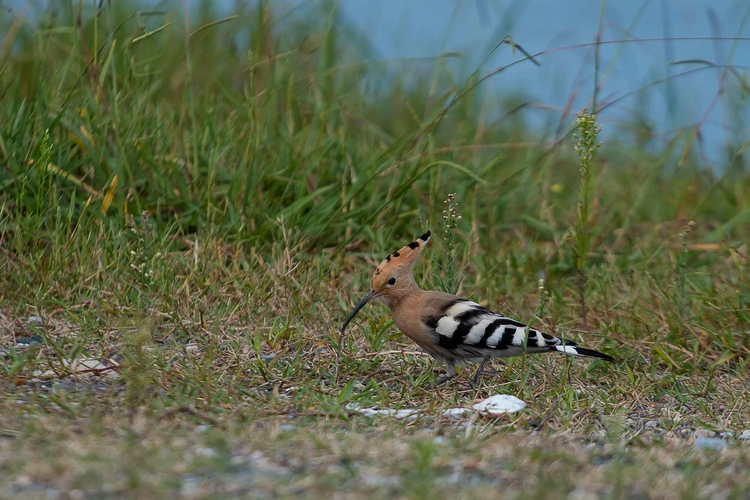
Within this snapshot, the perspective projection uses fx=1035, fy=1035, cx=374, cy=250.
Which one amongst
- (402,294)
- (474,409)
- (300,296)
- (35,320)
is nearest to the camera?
(474,409)

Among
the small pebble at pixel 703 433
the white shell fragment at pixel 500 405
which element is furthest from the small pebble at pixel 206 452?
the small pebble at pixel 703 433

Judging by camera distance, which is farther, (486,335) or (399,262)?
(399,262)

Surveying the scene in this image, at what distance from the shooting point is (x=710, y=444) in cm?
362

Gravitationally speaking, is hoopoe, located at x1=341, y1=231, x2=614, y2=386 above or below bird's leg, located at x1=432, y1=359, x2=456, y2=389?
above

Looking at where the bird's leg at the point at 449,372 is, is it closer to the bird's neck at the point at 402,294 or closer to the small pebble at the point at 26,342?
the bird's neck at the point at 402,294

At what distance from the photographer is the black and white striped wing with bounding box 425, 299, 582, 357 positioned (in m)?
4.16

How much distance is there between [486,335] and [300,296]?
3.95ft

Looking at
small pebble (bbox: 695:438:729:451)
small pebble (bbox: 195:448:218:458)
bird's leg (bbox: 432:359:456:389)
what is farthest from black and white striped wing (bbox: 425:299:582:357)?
small pebble (bbox: 195:448:218:458)

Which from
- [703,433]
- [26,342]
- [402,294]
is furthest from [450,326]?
[26,342]

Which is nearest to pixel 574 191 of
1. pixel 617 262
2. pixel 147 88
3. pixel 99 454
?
pixel 617 262

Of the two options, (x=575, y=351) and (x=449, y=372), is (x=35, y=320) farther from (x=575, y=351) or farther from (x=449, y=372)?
(x=575, y=351)

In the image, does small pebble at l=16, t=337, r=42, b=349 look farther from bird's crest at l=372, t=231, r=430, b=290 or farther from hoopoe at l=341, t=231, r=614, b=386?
bird's crest at l=372, t=231, r=430, b=290

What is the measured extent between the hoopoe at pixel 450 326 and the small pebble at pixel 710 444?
2.07 ft

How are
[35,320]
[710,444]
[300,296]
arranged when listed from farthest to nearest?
1. [300,296]
2. [35,320]
3. [710,444]
